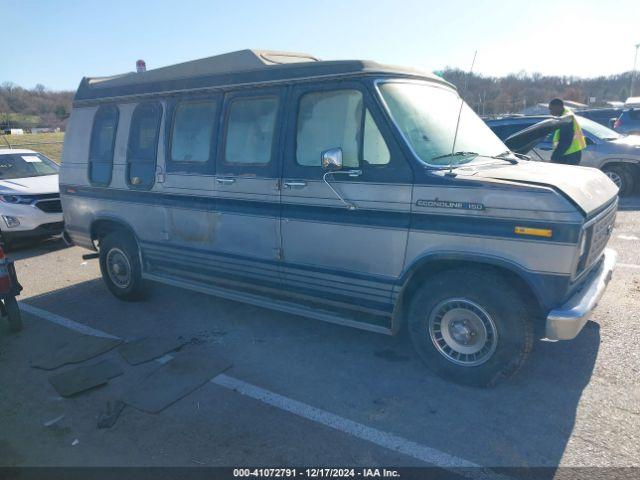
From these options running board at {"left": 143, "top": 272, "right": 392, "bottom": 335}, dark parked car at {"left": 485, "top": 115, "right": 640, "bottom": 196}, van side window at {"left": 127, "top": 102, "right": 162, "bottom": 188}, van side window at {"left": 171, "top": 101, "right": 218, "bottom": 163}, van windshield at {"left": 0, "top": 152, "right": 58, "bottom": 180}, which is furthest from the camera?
dark parked car at {"left": 485, "top": 115, "right": 640, "bottom": 196}

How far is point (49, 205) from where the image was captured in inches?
343

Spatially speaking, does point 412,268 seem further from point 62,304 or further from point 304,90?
point 62,304

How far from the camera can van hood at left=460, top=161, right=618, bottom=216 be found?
11.1ft

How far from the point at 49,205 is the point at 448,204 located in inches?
310

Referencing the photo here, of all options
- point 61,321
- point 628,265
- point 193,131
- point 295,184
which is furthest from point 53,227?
point 628,265

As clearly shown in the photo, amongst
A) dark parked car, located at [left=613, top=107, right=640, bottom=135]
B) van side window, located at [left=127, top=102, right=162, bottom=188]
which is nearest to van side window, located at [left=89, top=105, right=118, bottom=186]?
van side window, located at [left=127, top=102, right=162, bottom=188]

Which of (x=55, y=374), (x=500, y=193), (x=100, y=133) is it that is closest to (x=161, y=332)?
(x=55, y=374)

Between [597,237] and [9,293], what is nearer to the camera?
[597,237]

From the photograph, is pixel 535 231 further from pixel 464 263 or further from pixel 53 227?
pixel 53 227

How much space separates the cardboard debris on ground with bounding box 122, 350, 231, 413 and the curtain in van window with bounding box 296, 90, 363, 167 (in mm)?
1985

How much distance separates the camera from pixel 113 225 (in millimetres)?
6023

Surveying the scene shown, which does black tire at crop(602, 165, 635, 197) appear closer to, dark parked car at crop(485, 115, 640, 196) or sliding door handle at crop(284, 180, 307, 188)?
dark parked car at crop(485, 115, 640, 196)

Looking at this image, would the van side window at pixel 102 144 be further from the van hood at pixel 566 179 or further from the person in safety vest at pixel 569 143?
the person in safety vest at pixel 569 143

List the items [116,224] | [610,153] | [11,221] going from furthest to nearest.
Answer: [610,153]
[11,221]
[116,224]
